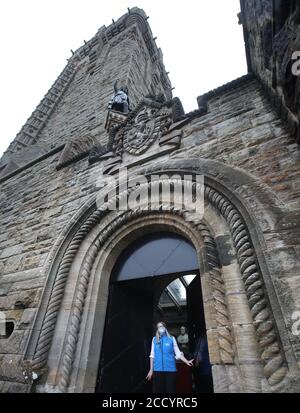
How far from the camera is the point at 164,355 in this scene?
107 inches

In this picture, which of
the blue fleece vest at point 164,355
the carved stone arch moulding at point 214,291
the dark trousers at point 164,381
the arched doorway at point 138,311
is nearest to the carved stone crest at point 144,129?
the carved stone arch moulding at point 214,291

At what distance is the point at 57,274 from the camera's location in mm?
3076

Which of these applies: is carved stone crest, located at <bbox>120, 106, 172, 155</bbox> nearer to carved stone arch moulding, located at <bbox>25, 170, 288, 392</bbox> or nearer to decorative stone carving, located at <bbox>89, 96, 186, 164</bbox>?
decorative stone carving, located at <bbox>89, 96, 186, 164</bbox>

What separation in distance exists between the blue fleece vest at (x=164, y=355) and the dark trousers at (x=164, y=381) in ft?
0.14

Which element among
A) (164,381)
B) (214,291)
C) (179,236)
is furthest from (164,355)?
(179,236)

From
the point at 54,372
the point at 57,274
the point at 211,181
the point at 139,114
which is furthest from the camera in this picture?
the point at 139,114

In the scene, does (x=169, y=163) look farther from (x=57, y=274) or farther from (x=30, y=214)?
(x=30, y=214)

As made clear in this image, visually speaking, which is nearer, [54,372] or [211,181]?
[54,372]

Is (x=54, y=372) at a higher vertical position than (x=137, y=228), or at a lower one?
lower

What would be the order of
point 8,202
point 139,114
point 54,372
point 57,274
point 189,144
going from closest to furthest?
point 54,372, point 57,274, point 189,144, point 139,114, point 8,202

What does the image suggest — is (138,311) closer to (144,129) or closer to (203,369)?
(203,369)

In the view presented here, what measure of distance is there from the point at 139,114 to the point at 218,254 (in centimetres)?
295

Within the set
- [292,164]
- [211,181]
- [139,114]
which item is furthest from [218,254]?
[139,114]

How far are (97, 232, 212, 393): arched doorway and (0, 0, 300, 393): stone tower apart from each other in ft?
0.08
